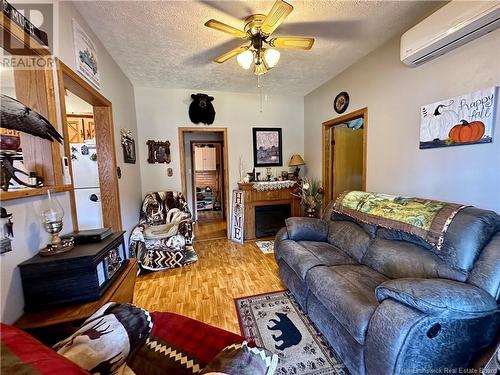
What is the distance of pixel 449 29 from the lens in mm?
1593

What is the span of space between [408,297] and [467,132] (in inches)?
57.5

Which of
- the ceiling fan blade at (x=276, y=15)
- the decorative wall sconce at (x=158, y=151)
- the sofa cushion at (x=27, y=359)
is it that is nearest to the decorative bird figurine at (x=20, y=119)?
the sofa cushion at (x=27, y=359)

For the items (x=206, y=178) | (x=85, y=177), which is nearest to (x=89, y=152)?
(x=85, y=177)

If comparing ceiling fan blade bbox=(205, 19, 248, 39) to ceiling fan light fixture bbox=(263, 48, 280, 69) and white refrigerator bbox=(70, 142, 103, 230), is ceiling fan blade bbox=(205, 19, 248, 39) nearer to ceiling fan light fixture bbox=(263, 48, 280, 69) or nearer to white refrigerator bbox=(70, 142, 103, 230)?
ceiling fan light fixture bbox=(263, 48, 280, 69)

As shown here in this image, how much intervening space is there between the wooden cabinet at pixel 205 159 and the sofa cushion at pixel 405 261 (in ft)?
16.6

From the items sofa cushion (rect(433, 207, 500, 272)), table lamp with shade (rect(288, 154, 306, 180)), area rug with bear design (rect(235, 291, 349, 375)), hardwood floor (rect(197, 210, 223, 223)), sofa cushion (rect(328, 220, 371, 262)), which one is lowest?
area rug with bear design (rect(235, 291, 349, 375))

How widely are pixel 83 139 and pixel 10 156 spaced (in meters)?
2.23

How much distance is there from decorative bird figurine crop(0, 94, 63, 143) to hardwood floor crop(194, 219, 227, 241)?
3.21m

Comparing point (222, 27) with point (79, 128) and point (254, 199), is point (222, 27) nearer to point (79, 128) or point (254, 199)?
point (79, 128)

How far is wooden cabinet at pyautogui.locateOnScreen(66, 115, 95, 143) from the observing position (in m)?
2.91

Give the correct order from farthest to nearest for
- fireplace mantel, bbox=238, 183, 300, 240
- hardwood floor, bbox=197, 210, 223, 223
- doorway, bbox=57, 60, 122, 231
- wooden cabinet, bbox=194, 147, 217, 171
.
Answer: wooden cabinet, bbox=194, 147, 217, 171, hardwood floor, bbox=197, 210, 223, 223, fireplace mantel, bbox=238, 183, 300, 240, doorway, bbox=57, 60, 122, 231

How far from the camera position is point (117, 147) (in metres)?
2.55

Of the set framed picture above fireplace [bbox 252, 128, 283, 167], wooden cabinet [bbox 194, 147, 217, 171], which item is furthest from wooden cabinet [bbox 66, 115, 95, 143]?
wooden cabinet [bbox 194, 147, 217, 171]

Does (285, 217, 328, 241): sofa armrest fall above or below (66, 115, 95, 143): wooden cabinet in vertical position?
below
